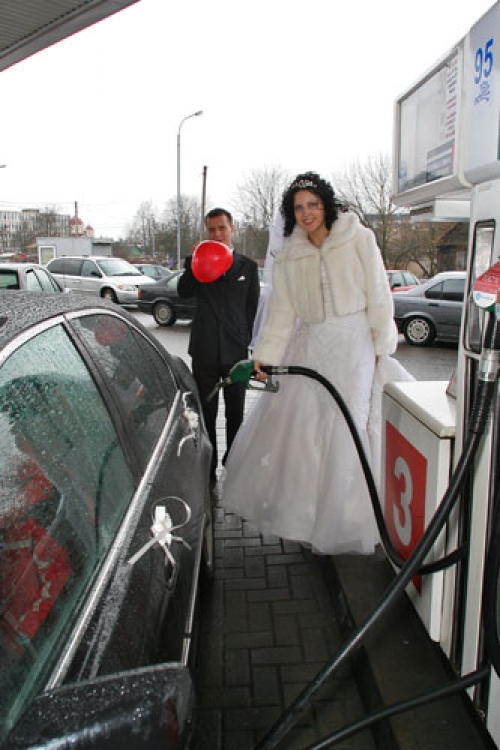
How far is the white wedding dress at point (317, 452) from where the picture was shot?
3.21 meters

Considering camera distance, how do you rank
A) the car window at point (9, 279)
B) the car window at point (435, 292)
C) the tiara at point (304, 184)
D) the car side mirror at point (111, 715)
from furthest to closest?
the car window at point (435, 292) < the car window at point (9, 279) < the tiara at point (304, 184) < the car side mirror at point (111, 715)

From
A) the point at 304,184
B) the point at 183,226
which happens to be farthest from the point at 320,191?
the point at 183,226

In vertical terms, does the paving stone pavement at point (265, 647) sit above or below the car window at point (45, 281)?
below

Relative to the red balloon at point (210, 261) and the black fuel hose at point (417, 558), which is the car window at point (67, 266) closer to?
the red balloon at point (210, 261)

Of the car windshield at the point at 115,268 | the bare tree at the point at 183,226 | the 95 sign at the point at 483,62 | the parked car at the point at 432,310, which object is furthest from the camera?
the bare tree at the point at 183,226

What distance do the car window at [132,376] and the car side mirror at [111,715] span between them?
1000 millimetres

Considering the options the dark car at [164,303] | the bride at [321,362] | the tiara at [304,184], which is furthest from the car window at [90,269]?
the tiara at [304,184]

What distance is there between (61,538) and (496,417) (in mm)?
1095

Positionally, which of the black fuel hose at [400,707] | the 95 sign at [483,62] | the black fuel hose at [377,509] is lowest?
the black fuel hose at [400,707]

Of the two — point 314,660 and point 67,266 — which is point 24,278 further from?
point 67,266

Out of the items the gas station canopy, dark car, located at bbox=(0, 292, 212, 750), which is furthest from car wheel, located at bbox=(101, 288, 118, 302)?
dark car, located at bbox=(0, 292, 212, 750)

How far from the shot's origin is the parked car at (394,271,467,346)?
39.5 ft

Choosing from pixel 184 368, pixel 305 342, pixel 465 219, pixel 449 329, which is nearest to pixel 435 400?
pixel 465 219

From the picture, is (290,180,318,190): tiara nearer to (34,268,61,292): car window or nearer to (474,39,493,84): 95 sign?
(474,39,493,84): 95 sign
